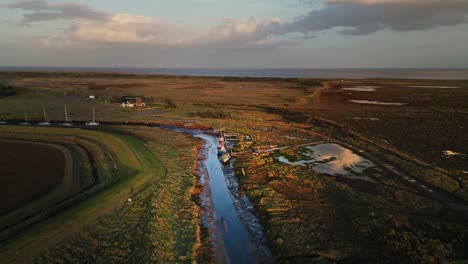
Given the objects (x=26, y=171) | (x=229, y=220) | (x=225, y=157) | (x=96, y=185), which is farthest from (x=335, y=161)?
(x=26, y=171)

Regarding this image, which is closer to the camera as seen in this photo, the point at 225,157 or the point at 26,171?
the point at 26,171

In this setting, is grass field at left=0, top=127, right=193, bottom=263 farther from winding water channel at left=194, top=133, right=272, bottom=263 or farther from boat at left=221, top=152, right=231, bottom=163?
boat at left=221, top=152, right=231, bottom=163

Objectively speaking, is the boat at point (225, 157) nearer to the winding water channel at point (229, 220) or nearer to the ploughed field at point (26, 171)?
the winding water channel at point (229, 220)

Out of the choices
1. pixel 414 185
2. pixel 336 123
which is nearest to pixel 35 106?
pixel 336 123

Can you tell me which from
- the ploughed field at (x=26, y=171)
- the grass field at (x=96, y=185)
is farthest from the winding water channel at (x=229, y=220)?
the ploughed field at (x=26, y=171)

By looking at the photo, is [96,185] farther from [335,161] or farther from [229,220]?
[335,161]
